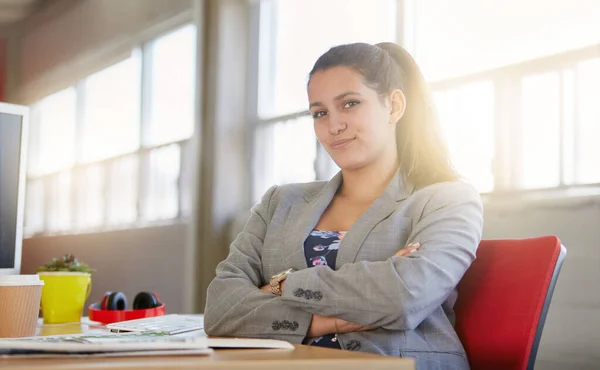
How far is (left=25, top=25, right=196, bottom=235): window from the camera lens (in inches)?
181

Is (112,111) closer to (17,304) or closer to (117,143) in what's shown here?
(117,143)

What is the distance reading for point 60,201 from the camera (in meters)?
5.48

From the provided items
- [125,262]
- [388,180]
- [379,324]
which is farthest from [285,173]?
[379,324]

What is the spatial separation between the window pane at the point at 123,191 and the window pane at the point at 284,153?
1.19m

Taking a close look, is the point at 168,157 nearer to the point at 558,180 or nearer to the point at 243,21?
the point at 243,21

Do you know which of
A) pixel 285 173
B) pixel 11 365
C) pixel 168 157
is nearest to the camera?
Result: pixel 11 365

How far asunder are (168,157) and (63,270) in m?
2.74

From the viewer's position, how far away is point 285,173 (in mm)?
3832

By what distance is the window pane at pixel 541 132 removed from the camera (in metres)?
2.44

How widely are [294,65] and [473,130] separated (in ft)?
4.79

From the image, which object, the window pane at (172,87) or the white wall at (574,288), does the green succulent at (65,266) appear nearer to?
the white wall at (574,288)

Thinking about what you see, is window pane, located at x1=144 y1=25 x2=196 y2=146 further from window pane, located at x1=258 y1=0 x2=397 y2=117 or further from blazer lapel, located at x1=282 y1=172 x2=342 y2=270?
blazer lapel, located at x1=282 y1=172 x2=342 y2=270

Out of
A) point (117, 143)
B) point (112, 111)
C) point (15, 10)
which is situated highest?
point (15, 10)

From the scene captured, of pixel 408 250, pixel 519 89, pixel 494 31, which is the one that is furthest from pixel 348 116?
pixel 494 31
